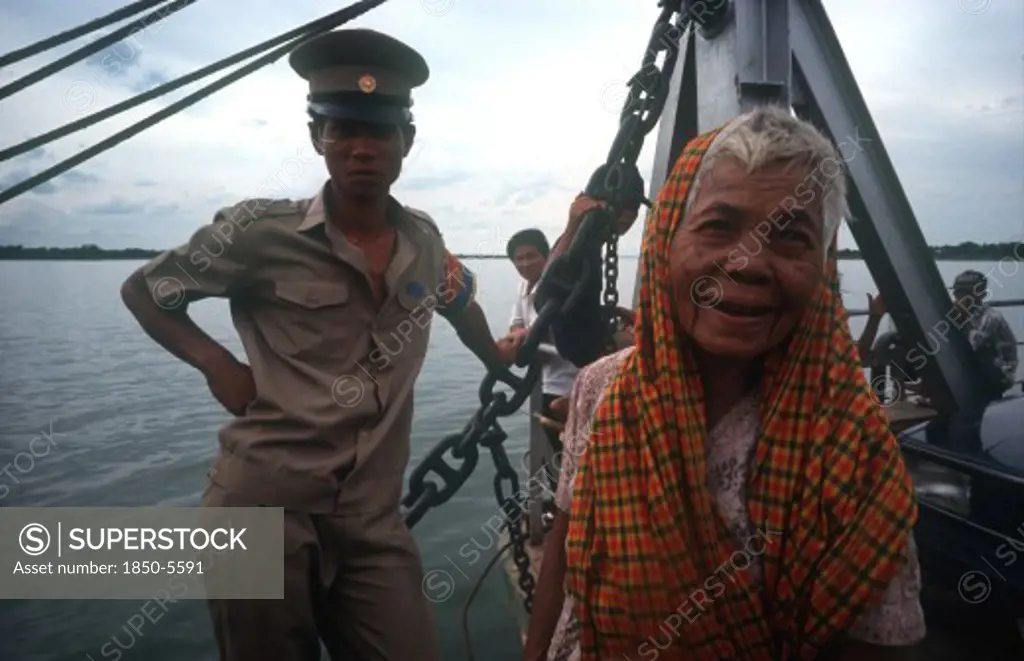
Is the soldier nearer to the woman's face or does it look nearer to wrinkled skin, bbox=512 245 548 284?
the woman's face

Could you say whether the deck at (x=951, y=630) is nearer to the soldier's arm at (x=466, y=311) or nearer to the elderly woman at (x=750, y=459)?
the soldier's arm at (x=466, y=311)

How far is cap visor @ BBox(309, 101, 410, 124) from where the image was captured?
75.8 inches

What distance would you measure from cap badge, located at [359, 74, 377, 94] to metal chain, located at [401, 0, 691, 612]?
0.82 m

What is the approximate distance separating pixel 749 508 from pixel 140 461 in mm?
11954

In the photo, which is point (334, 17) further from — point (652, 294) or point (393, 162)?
point (652, 294)

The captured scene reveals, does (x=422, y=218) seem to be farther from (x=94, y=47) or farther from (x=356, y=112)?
(x=94, y=47)

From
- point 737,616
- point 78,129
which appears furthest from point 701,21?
point 78,129

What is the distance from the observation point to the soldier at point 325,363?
72.3 inches

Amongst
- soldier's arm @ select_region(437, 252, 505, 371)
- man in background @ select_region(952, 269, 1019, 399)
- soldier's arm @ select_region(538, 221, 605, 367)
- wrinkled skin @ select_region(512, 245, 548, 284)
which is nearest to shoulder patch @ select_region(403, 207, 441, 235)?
soldier's arm @ select_region(437, 252, 505, 371)

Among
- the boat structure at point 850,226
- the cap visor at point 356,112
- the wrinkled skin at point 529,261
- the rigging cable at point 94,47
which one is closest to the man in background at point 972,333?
the boat structure at point 850,226

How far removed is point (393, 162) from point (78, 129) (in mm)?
1071

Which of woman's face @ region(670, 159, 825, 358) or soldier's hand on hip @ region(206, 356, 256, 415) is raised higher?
woman's face @ region(670, 159, 825, 358)

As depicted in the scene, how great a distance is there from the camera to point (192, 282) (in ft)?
6.16

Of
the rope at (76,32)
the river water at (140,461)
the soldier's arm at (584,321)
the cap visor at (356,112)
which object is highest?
the rope at (76,32)
